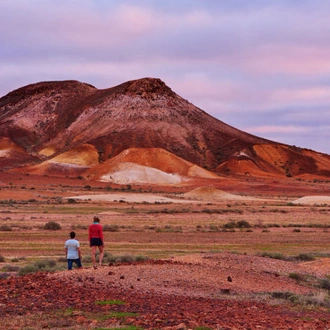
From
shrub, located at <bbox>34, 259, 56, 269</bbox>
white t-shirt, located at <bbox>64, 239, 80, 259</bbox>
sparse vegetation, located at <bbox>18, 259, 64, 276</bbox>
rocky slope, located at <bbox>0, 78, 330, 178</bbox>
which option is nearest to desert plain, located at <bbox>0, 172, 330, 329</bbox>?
sparse vegetation, located at <bbox>18, 259, 64, 276</bbox>

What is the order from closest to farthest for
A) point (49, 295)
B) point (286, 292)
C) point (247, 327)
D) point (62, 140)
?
point (247, 327), point (49, 295), point (286, 292), point (62, 140)

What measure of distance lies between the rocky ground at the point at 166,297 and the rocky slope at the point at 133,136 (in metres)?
120

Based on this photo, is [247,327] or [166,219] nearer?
[247,327]

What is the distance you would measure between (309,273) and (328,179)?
446 feet

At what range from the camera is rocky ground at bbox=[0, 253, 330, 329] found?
12.5m

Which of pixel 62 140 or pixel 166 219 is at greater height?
pixel 62 140

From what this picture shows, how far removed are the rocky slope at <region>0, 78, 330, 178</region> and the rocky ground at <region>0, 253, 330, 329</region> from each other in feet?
395

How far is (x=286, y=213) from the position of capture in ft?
218

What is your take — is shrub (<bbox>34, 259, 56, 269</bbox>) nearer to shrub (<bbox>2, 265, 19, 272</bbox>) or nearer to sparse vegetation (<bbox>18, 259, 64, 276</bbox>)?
sparse vegetation (<bbox>18, 259, 64, 276</bbox>)

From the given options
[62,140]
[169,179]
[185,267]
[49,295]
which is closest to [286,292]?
[185,267]

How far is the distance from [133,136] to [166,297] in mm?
144223

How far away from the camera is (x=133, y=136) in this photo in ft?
522

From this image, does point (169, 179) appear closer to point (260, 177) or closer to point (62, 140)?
point (260, 177)

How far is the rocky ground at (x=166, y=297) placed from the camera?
41.1ft
